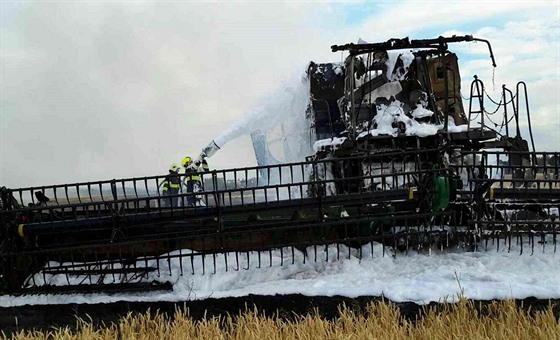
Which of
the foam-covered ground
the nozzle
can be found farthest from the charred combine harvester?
the nozzle

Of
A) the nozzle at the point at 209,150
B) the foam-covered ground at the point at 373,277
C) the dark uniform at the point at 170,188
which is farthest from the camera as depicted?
the nozzle at the point at 209,150

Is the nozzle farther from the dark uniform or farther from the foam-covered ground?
the foam-covered ground

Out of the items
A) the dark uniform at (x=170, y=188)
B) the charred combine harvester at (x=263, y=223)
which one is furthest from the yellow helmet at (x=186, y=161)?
the charred combine harvester at (x=263, y=223)

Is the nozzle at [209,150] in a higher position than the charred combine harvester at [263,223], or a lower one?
higher

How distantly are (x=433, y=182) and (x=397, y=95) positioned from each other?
2467mm

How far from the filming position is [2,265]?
574 cm

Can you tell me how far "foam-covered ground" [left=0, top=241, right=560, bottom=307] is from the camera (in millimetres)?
4938

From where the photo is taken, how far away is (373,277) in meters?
5.49

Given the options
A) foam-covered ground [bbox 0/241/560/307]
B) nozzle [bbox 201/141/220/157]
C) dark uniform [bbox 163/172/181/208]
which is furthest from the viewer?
nozzle [bbox 201/141/220/157]

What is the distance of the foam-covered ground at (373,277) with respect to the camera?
494cm

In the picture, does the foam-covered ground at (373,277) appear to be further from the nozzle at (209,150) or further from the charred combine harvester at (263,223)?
the nozzle at (209,150)

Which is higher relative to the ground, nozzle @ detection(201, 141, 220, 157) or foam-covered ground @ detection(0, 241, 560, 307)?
nozzle @ detection(201, 141, 220, 157)

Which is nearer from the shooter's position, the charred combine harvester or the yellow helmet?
the charred combine harvester

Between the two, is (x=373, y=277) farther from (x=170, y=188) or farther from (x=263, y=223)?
(x=170, y=188)
